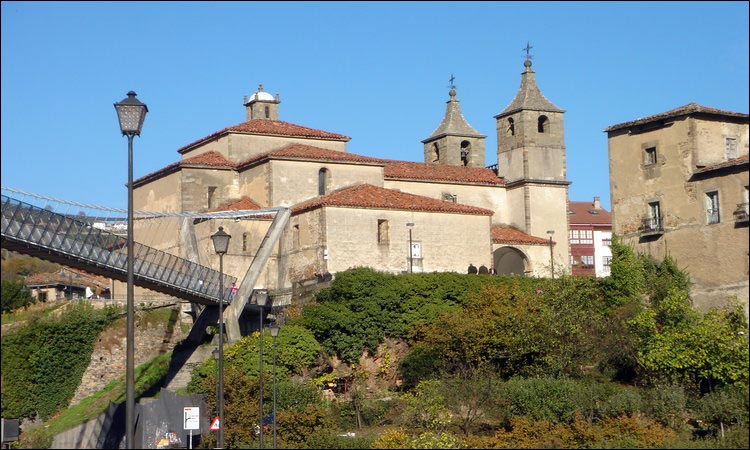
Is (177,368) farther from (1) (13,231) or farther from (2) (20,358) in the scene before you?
(1) (13,231)

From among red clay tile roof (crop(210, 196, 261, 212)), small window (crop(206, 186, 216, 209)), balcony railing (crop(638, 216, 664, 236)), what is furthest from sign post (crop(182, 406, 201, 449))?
small window (crop(206, 186, 216, 209))

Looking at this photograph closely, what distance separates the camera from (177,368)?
5316cm

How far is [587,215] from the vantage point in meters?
110

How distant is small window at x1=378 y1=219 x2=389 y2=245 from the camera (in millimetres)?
57938

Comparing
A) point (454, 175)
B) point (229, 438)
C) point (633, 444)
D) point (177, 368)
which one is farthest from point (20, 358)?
point (454, 175)

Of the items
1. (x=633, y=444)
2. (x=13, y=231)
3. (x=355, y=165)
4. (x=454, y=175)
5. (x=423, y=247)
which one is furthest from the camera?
(x=454, y=175)

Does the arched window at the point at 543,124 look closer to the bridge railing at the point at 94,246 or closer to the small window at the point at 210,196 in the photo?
the small window at the point at 210,196

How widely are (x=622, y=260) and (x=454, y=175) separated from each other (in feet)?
55.4

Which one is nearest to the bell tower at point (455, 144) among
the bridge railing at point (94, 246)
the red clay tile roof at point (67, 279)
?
the red clay tile roof at point (67, 279)

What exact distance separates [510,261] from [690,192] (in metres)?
16.9

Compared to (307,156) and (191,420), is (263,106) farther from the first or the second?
(191,420)

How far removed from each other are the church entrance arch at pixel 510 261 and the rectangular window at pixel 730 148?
15.1 meters

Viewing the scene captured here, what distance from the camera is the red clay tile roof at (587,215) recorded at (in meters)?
108

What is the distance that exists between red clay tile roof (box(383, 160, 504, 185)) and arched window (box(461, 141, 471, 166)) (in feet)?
27.0
